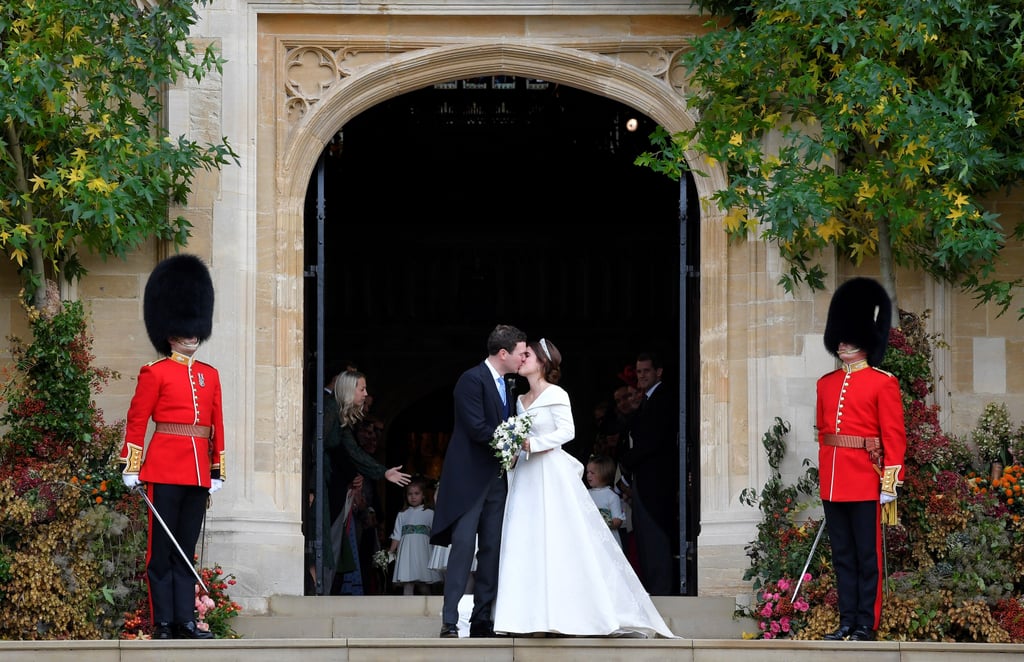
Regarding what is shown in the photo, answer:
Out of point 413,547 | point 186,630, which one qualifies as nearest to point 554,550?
point 186,630

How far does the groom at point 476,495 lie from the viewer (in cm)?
1097

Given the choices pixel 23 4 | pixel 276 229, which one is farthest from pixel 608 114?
pixel 23 4

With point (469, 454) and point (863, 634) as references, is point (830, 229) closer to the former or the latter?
point (863, 634)

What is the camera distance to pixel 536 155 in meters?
21.5

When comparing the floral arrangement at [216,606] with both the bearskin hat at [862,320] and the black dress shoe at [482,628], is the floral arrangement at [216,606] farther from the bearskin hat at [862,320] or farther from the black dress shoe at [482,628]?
the bearskin hat at [862,320]

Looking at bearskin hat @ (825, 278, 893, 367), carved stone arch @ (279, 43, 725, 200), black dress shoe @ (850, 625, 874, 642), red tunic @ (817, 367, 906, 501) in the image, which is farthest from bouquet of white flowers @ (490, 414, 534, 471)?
carved stone arch @ (279, 43, 725, 200)

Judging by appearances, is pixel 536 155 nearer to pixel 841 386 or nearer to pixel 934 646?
pixel 841 386

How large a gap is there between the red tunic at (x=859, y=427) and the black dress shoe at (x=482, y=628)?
2015 mm

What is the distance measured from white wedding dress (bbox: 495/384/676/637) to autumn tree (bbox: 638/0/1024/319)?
2.42 metres

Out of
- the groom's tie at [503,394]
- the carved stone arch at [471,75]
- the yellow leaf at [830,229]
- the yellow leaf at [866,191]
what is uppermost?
the carved stone arch at [471,75]

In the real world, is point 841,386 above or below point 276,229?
below

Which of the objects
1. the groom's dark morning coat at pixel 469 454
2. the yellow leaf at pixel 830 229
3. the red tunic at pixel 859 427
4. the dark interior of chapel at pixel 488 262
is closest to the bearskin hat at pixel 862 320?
the red tunic at pixel 859 427

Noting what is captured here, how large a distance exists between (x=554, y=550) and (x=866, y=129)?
3.70 meters

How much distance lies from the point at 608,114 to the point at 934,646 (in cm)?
1088
